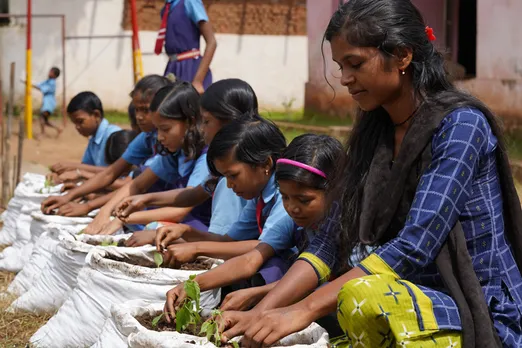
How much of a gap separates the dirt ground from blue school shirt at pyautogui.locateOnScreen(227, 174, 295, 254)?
246 inches

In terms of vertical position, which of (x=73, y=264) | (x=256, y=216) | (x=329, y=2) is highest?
(x=329, y=2)

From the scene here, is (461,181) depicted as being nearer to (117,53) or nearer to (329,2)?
(329,2)

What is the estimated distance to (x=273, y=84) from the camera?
1432 cm

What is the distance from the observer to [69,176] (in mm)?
5535

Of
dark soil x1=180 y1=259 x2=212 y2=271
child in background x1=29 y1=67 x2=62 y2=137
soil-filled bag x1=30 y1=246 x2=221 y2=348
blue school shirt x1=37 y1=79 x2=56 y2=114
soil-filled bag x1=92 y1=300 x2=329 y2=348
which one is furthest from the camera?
blue school shirt x1=37 y1=79 x2=56 y2=114

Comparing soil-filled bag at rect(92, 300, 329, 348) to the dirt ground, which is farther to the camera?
the dirt ground

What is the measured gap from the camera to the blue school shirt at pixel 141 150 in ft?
16.9

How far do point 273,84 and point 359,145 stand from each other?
11792 millimetres

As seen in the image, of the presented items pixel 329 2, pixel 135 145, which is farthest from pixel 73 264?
pixel 329 2

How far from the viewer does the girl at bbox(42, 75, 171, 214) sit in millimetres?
5035

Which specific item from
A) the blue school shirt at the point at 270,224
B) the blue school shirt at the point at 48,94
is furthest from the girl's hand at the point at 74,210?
the blue school shirt at the point at 48,94

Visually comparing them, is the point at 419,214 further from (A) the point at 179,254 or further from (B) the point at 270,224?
(A) the point at 179,254

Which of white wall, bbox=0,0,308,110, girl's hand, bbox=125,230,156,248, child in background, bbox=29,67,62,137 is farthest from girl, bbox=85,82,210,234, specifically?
white wall, bbox=0,0,308,110

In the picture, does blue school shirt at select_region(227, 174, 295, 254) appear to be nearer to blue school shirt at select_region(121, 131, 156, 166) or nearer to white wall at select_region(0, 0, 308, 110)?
blue school shirt at select_region(121, 131, 156, 166)
